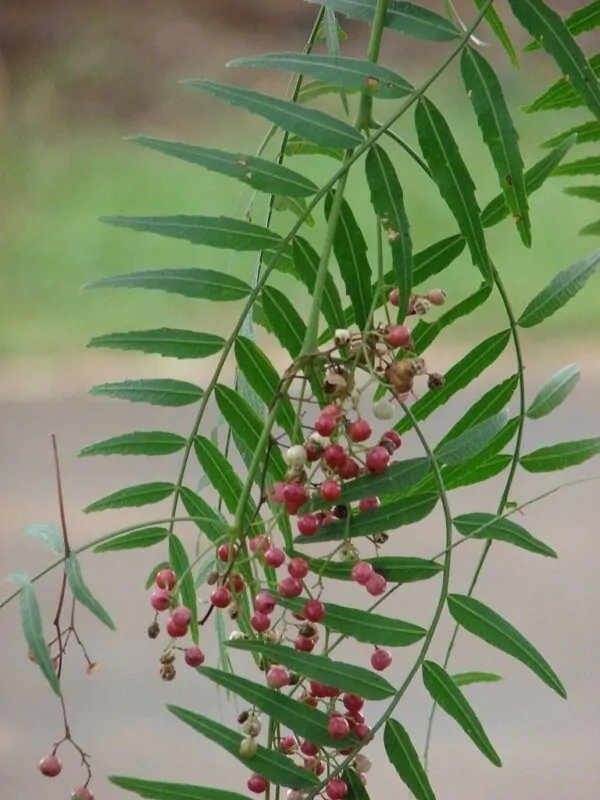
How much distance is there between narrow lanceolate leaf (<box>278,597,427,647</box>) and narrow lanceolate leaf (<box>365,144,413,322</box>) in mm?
114

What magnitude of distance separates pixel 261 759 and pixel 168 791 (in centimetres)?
4

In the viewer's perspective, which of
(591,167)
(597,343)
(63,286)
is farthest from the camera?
(63,286)

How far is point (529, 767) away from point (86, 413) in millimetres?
579

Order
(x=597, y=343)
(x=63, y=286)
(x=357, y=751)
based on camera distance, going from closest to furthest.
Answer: (x=357, y=751) < (x=597, y=343) < (x=63, y=286)

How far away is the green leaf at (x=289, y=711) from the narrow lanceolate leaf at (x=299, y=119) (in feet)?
0.68

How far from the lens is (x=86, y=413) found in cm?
110

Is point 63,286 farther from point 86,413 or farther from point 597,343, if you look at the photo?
point 597,343

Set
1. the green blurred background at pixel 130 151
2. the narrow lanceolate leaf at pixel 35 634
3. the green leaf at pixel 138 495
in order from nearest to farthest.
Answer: the narrow lanceolate leaf at pixel 35 634 < the green leaf at pixel 138 495 < the green blurred background at pixel 130 151

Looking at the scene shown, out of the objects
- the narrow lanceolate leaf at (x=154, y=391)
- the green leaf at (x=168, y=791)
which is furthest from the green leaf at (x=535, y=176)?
the green leaf at (x=168, y=791)

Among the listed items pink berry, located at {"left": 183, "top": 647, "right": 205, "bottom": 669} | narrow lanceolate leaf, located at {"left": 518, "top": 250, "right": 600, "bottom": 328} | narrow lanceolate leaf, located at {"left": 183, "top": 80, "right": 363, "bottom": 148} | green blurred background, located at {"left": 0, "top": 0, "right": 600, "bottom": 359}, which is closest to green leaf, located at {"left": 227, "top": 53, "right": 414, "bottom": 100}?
narrow lanceolate leaf, located at {"left": 183, "top": 80, "right": 363, "bottom": 148}

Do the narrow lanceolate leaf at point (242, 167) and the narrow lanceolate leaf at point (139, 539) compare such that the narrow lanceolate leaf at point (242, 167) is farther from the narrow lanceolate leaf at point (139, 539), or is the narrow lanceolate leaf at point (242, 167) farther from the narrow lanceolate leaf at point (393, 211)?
the narrow lanceolate leaf at point (139, 539)

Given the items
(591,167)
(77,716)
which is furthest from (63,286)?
(591,167)

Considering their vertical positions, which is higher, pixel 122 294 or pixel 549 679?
pixel 122 294

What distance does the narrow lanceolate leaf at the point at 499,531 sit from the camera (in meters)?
0.41
